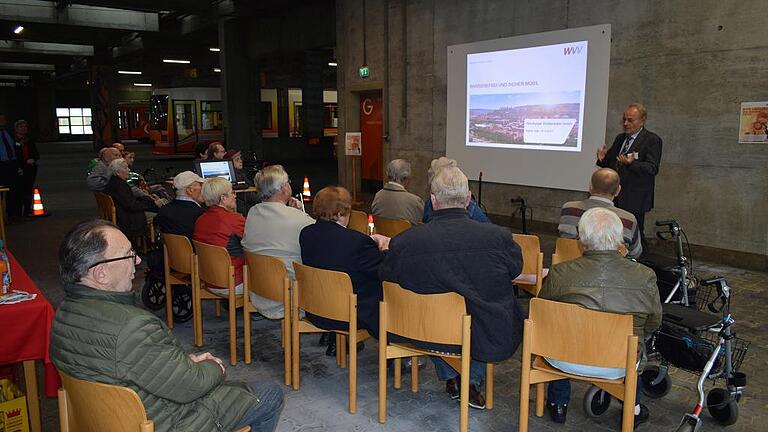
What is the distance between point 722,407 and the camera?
2.94m

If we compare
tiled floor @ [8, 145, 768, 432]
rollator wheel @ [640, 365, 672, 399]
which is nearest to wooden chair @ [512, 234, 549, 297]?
tiled floor @ [8, 145, 768, 432]

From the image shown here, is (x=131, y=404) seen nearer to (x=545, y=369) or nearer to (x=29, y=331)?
(x=29, y=331)

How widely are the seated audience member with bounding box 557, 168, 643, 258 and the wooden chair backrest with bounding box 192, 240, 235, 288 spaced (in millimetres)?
2167

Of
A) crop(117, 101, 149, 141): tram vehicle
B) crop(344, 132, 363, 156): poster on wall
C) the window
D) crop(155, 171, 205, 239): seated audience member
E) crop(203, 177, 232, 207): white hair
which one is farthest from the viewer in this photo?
the window

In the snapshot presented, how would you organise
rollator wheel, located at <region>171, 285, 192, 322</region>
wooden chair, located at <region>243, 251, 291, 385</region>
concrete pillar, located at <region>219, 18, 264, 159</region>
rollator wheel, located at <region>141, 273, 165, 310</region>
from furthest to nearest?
concrete pillar, located at <region>219, 18, 264, 159</region> < rollator wheel, located at <region>141, 273, 165, 310</region> < rollator wheel, located at <region>171, 285, 192, 322</region> < wooden chair, located at <region>243, 251, 291, 385</region>

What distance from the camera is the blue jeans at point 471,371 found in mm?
3111

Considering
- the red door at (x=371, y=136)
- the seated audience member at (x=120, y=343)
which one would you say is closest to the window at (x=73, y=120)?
the red door at (x=371, y=136)

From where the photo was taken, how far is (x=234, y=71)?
1584cm

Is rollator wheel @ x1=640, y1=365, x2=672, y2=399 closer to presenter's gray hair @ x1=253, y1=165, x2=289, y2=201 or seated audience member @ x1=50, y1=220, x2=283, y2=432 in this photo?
seated audience member @ x1=50, y1=220, x2=283, y2=432

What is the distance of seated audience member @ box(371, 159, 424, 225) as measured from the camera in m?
4.83

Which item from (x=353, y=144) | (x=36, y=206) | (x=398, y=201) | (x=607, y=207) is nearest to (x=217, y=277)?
(x=398, y=201)

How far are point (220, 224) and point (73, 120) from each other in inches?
1654

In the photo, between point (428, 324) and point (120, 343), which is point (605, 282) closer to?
point (428, 324)

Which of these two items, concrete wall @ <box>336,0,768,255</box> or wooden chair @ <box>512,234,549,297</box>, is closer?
wooden chair @ <box>512,234,549,297</box>
